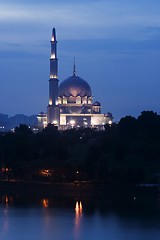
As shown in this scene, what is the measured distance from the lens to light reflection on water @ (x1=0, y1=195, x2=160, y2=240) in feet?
124

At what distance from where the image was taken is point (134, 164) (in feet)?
184

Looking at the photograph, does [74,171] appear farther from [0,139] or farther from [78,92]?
[78,92]

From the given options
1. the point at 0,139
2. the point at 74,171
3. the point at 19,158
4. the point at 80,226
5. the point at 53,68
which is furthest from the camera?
the point at 53,68

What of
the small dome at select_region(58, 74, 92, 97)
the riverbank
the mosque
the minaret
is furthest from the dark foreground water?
the small dome at select_region(58, 74, 92, 97)

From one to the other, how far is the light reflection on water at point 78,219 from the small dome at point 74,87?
4425 centimetres

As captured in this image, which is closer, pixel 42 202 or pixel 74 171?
pixel 42 202

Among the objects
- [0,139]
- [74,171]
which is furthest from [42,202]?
[0,139]

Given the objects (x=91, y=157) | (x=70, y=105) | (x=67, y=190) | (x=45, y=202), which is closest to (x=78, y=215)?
(x=45, y=202)

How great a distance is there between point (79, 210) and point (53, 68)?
48434 mm

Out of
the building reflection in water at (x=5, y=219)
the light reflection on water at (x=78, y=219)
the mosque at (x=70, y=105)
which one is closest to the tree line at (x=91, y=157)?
the light reflection on water at (x=78, y=219)

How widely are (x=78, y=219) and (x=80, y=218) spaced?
0.29 metres

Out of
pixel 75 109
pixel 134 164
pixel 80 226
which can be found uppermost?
pixel 75 109

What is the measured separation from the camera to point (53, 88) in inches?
3607

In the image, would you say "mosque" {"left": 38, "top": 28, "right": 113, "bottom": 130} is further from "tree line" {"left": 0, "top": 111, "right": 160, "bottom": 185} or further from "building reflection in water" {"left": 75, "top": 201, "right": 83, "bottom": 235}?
"building reflection in water" {"left": 75, "top": 201, "right": 83, "bottom": 235}
